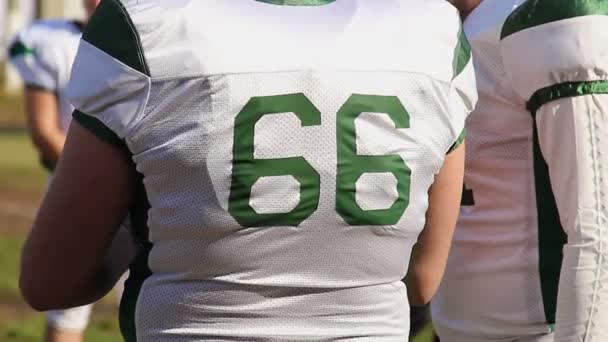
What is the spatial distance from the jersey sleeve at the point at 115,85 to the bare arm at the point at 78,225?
3cm

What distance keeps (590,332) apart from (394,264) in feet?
1.59

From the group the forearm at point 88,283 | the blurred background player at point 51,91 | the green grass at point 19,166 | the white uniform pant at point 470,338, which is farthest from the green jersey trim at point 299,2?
the green grass at point 19,166

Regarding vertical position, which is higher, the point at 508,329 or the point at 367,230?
the point at 367,230

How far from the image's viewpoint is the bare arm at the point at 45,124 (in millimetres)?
6262

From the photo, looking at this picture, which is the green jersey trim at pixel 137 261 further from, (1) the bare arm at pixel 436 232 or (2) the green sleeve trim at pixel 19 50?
(2) the green sleeve trim at pixel 19 50

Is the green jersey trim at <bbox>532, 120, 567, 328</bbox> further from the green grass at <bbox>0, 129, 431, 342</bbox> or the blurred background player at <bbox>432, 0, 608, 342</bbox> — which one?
the green grass at <bbox>0, 129, 431, 342</bbox>

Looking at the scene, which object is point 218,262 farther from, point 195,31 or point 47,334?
point 47,334

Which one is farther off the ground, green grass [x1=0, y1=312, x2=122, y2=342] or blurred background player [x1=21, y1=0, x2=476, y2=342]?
blurred background player [x1=21, y1=0, x2=476, y2=342]

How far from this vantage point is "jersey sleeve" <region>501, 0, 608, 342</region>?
8.75ft

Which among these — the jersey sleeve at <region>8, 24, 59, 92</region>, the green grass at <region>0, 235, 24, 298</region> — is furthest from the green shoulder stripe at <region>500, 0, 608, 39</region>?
the green grass at <region>0, 235, 24, 298</region>

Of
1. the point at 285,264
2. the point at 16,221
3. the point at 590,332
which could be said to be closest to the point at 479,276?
the point at 590,332

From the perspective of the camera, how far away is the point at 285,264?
2.31 meters

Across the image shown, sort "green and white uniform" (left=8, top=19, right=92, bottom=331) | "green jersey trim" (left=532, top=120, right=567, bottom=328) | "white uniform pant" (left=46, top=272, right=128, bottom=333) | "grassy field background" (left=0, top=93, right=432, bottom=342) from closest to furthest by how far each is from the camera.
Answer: "green jersey trim" (left=532, top=120, right=567, bottom=328)
"white uniform pant" (left=46, top=272, right=128, bottom=333)
"green and white uniform" (left=8, top=19, right=92, bottom=331)
"grassy field background" (left=0, top=93, right=432, bottom=342)

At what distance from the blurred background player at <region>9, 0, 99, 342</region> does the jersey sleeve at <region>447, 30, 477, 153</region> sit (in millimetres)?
3873
